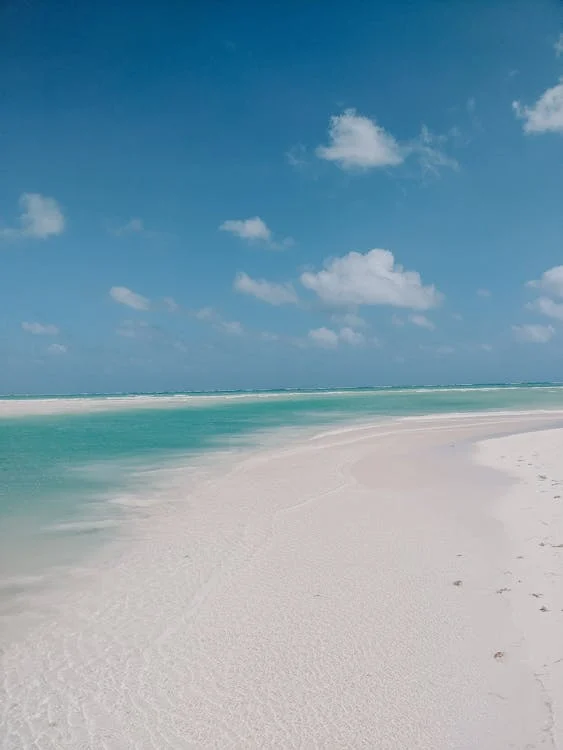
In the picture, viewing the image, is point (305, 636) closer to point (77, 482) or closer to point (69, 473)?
point (77, 482)

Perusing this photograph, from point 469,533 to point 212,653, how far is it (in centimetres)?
558

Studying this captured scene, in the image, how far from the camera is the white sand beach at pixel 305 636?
172 inches

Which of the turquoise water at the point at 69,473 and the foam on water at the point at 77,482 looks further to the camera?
the turquoise water at the point at 69,473

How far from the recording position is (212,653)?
18.1 ft

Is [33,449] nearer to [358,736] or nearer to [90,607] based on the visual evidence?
[90,607]

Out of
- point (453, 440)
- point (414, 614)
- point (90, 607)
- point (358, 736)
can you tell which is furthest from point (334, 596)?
point (453, 440)

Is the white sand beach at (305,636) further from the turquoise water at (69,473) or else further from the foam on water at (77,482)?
the turquoise water at (69,473)

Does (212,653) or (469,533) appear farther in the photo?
(469,533)

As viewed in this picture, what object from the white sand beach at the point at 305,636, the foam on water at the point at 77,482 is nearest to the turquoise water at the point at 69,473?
the foam on water at the point at 77,482

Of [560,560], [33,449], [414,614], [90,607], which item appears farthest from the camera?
[33,449]

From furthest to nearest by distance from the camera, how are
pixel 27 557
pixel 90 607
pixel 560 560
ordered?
pixel 27 557 → pixel 560 560 → pixel 90 607

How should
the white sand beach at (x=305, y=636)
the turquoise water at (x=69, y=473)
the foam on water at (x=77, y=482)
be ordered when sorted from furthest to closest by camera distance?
the turquoise water at (x=69, y=473) < the foam on water at (x=77, y=482) < the white sand beach at (x=305, y=636)

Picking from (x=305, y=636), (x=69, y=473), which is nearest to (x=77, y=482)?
(x=69, y=473)

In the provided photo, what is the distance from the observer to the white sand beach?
4371 mm
